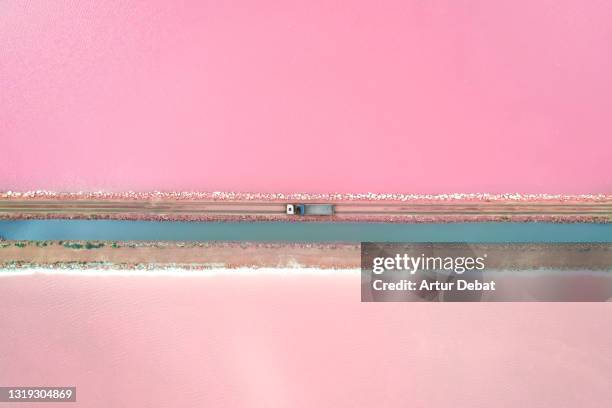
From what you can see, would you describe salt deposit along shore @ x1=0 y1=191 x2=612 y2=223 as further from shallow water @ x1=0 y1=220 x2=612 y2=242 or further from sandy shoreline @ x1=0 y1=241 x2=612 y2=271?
sandy shoreline @ x1=0 y1=241 x2=612 y2=271

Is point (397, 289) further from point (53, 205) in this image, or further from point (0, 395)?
point (0, 395)

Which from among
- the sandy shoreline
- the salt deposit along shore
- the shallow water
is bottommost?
the sandy shoreline

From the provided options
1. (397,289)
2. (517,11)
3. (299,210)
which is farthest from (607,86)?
(299,210)

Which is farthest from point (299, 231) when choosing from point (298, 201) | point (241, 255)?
point (241, 255)

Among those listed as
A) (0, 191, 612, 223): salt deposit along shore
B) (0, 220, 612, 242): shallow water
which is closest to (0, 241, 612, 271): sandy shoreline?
(0, 220, 612, 242): shallow water

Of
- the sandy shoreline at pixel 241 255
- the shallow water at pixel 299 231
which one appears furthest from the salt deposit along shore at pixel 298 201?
the sandy shoreline at pixel 241 255

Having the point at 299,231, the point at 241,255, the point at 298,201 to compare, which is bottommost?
the point at 241,255

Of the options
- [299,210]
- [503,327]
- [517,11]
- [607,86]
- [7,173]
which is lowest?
[503,327]

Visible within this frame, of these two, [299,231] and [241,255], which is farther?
[299,231]

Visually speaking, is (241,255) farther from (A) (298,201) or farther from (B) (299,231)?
(A) (298,201)

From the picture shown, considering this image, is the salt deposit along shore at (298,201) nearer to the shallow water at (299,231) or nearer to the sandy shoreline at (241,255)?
the shallow water at (299,231)

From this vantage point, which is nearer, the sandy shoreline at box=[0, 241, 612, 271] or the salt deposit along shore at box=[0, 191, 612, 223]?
the sandy shoreline at box=[0, 241, 612, 271]
